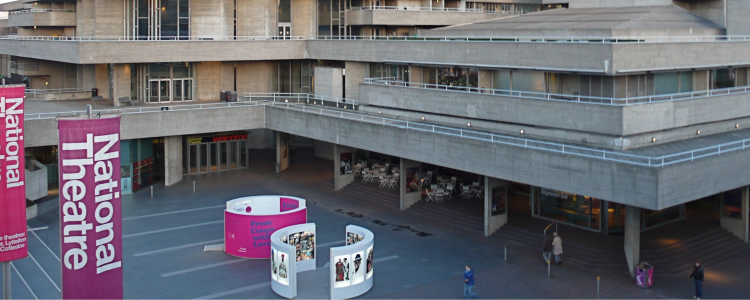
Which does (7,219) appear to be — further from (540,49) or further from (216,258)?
(540,49)

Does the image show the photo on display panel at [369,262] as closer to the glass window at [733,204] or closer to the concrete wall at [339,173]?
the glass window at [733,204]

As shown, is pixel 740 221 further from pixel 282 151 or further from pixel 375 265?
pixel 282 151

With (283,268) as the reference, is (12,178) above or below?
above

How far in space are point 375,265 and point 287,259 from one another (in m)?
4.87

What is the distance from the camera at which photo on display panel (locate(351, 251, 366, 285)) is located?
80.6ft

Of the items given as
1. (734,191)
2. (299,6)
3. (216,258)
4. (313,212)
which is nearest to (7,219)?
(216,258)

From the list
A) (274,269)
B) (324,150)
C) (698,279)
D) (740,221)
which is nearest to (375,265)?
(274,269)

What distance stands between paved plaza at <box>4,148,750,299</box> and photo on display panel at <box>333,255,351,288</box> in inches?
28.6

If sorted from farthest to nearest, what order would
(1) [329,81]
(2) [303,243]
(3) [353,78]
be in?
(1) [329,81]
(3) [353,78]
(2) [303,243]

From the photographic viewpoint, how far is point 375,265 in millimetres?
28234

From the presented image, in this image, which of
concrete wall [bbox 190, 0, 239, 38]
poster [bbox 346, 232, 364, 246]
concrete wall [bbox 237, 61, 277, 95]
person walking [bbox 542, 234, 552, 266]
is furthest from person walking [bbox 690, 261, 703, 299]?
concrete wall [bbox 190, 0, 239, 38]

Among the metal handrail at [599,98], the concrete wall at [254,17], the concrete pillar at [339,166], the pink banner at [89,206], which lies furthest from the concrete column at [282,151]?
the pink banner at [89,206]

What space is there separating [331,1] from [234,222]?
2964 centimetres

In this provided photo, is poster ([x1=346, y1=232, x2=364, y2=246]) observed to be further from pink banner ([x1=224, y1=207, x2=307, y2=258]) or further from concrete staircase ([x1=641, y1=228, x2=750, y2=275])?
concrete staircase ([x1=641, y1=228, x2=750, y2=275])
